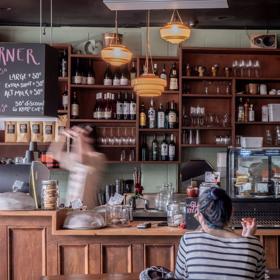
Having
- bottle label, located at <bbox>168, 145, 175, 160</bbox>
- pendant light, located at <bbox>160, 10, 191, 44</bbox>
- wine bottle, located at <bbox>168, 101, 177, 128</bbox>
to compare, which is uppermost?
pendant light, located at <bbox>160, 10, 191, 44</bbox>

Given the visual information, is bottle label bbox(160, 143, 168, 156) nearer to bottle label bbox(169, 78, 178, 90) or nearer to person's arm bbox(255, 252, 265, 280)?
bottle label bbox(169, 78, 178, 90)

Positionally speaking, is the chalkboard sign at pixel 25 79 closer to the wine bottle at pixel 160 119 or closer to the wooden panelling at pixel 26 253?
the wooden panelling at pixel 26 253

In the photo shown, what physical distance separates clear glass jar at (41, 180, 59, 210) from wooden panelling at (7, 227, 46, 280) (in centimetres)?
17

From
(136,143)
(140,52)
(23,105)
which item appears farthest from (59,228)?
(140,52)

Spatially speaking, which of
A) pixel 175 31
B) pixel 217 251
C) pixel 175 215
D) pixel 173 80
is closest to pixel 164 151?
pixel 173 80

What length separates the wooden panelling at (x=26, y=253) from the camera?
3.79 m

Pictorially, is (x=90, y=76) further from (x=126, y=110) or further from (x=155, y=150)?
(x=155, y=150)

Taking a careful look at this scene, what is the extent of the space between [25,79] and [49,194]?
91 centimetres

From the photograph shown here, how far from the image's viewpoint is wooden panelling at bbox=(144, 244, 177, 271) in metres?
3.82

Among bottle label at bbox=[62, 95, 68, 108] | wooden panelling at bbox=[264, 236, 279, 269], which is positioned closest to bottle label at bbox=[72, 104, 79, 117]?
bottle label at bbox=[62, 95, 68, 108]

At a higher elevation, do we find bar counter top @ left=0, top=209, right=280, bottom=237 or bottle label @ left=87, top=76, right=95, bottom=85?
bottle label @ left=87, top=76, right=95, bottom=85

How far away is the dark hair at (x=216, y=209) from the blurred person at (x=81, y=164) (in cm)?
188

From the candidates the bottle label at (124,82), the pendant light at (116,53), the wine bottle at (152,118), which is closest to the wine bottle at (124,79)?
the bottle label at (124,82)

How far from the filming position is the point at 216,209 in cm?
247
